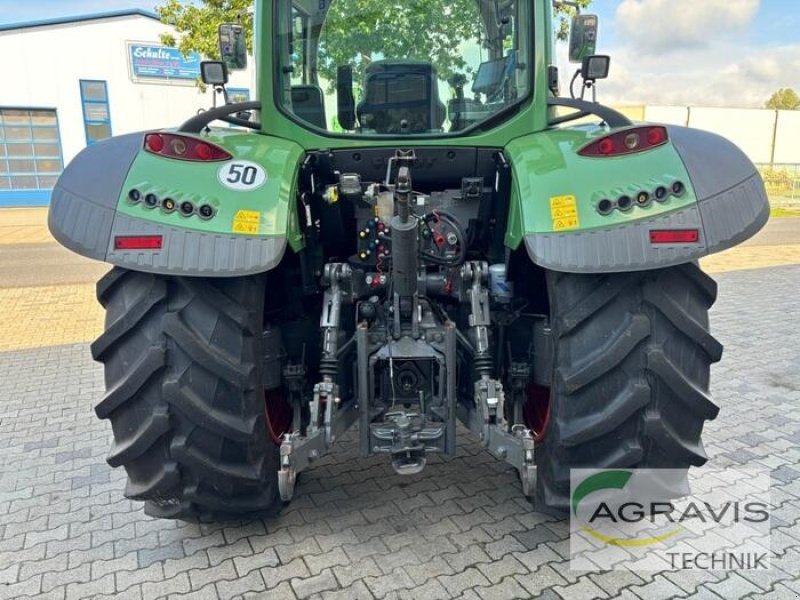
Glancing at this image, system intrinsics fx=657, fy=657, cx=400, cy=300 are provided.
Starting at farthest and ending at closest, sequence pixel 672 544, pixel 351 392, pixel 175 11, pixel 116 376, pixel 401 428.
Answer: pixel 175 11
pixel 351 392
pixel 672 544
pixel 401 428
pixel 116 376

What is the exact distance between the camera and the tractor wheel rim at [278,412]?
313 centimetres

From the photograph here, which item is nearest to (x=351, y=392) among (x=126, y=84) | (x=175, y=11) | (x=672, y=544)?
(x=672, y=544)

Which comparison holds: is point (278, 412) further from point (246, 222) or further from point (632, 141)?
point (632, 141)

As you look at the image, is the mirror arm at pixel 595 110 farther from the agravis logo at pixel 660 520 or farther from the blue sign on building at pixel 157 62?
the blue sign on building at pixel 157 62

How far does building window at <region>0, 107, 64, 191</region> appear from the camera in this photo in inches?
878

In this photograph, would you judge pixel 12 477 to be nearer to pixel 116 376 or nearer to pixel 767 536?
pixel 116 376

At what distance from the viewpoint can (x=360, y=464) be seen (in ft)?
12.3

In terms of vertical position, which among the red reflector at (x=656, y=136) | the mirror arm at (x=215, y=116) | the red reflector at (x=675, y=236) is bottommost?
the red reflector at (x=675, y=236)

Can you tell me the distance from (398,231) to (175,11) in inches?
484

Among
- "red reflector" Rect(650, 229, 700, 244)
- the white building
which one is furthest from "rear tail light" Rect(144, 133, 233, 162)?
the white building

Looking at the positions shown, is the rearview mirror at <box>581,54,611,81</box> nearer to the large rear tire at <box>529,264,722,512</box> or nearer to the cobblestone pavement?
the large rear tire at <box>529,264,722,512</box>

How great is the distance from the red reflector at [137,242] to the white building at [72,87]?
21.1 meters

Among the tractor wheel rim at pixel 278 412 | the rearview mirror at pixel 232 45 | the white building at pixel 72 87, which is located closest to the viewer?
the tractor wheel rim at pixel 278 412

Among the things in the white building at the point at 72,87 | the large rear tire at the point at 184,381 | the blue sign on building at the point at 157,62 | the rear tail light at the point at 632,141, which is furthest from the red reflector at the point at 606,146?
the blue sign on building at the point at 157,62
